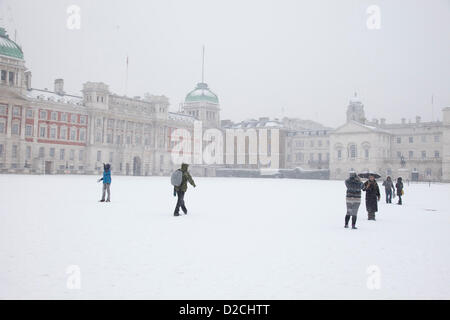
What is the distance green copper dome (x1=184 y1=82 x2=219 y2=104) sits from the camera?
106 meters

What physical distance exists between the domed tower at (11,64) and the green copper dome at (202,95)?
43.8 metres

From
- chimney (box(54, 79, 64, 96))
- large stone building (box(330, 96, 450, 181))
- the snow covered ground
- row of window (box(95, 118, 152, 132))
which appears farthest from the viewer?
large stone building (box(330, 96, 450, 181))

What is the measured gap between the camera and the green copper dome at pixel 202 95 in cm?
10588

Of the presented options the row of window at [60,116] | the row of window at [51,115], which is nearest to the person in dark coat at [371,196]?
the row of window at [51,115]

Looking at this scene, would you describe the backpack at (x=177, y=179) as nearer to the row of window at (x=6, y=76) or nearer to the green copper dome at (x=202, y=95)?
the row of window at (x=6, y=76)

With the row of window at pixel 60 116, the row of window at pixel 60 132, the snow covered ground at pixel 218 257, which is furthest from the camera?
the row of window at pixel 60 116

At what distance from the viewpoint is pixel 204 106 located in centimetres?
10406

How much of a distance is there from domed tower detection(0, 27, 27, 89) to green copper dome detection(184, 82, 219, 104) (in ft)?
144

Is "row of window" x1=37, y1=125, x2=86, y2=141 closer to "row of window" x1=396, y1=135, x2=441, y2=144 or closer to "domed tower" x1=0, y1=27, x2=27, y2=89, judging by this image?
"domed tower" x1=0, y1=27, x2=27, y2=89

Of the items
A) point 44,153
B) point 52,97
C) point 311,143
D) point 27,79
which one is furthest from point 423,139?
point 27,79

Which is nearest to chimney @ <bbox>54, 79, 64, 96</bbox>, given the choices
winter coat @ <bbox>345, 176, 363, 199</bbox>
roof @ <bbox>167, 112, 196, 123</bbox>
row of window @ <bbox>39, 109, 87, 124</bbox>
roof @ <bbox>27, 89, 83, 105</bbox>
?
roof @ <bbox>27, 89, 83, 105</bbox>
